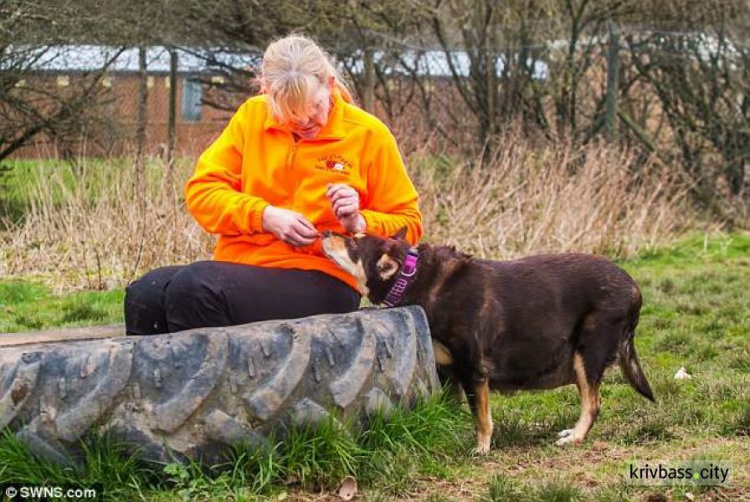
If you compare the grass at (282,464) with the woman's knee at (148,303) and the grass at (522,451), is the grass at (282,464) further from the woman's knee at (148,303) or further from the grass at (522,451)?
the woman's knee at (148,303)

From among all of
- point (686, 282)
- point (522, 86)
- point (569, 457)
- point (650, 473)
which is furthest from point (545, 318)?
point (522, 86)

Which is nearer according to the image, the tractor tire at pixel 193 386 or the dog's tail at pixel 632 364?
the tractor tire at pixel 193 386

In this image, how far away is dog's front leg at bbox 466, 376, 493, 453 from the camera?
4.51 meters

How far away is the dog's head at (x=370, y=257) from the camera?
451 cm

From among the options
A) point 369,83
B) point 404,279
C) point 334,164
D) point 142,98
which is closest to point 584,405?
point 404,279

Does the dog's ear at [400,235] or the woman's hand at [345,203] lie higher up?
the woman's hand at [345,203]

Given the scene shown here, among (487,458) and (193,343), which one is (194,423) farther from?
(487,458)

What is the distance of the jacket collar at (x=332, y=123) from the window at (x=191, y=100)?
8.59 m

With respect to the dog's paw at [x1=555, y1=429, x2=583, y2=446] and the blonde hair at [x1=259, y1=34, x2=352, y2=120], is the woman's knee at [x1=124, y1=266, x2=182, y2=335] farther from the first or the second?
the dog's paw at [x1=555, y1=429, x2=583, y2=446]

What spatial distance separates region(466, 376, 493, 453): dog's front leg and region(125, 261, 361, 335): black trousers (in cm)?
66

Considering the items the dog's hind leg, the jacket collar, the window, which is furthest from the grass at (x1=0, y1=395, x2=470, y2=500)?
the window

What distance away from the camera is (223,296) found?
4.32m

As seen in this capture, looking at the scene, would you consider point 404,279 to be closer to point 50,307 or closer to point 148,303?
point 148,303

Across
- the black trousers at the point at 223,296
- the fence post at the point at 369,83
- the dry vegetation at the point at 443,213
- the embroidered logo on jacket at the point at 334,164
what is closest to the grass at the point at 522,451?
the black trousers at the point at 223,296
